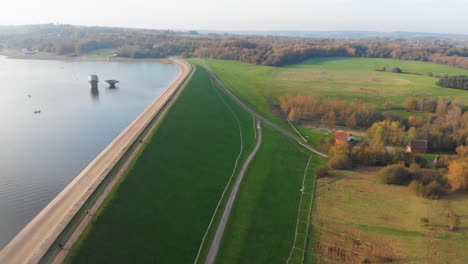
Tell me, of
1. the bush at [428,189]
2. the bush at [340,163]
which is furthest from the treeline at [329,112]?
the bush at [428,189]

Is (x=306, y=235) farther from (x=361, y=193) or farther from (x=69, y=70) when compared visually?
(x=69, y=70)

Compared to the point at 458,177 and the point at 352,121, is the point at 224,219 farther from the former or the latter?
the point at 352,121

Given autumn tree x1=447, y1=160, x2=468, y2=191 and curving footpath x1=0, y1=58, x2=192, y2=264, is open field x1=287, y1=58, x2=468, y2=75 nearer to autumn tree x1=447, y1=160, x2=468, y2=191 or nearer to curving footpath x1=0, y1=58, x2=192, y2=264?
autumn tree x1=447, y1=160, x2=468, y2=191

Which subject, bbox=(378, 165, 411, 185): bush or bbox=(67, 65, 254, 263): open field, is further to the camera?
bbox=(378, 165, 411, 185): bush

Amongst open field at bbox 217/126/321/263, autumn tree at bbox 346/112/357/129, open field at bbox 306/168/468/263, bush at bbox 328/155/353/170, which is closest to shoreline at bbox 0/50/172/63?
autumn tree at bbox 346/112/357/129

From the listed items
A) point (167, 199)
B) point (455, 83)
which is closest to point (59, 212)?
point (167, 199)

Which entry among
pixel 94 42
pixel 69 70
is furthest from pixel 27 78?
pixel 94 42
